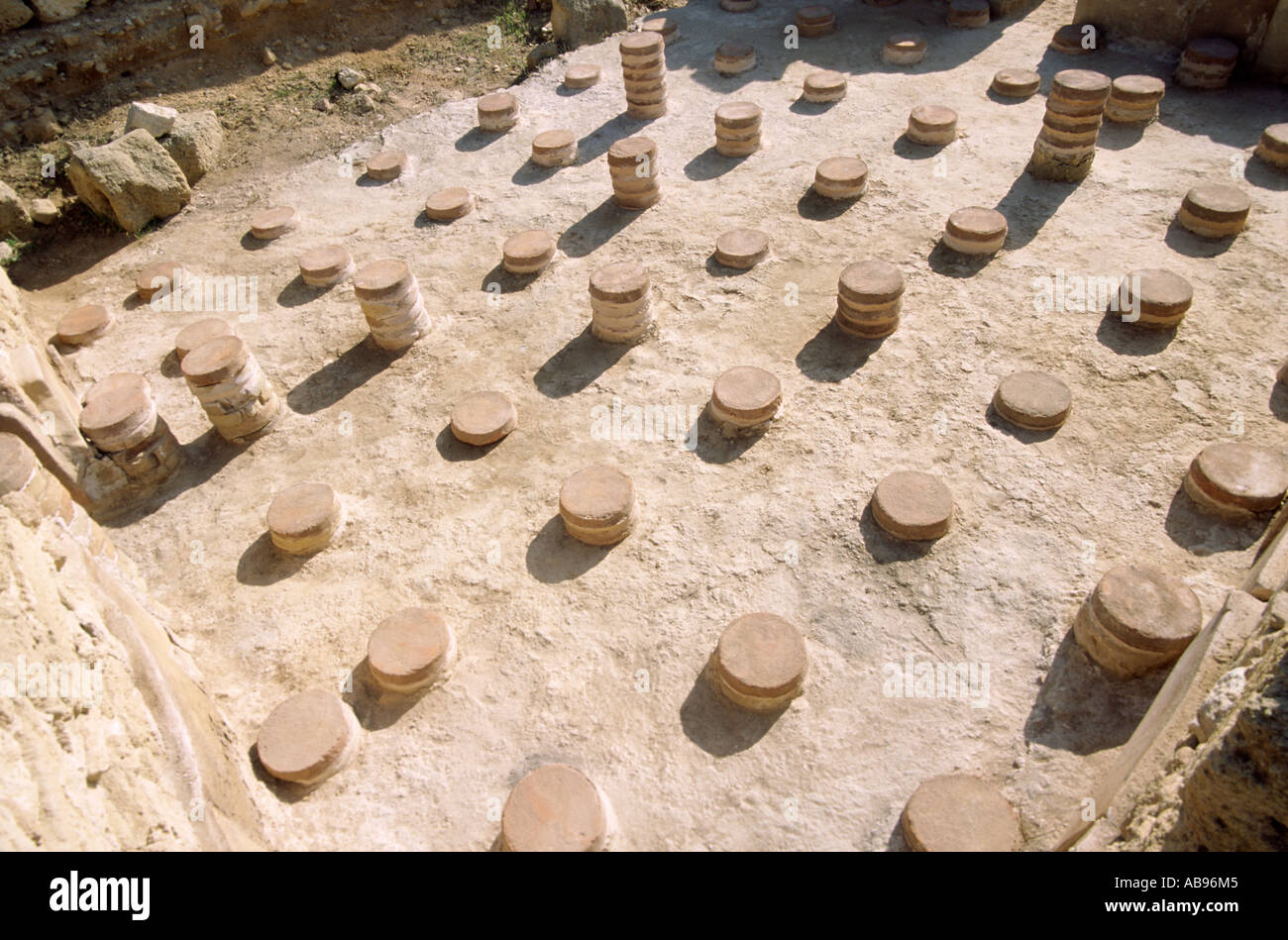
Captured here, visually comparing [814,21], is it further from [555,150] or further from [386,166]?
[386,166]

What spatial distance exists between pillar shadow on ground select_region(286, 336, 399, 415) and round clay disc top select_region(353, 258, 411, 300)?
19.0 inches

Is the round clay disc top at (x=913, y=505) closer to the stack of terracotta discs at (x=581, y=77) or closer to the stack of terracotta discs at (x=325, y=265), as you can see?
the stack of terracotta discs at (x=325, y=265)

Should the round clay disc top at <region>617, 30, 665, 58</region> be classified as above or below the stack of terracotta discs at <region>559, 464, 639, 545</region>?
above

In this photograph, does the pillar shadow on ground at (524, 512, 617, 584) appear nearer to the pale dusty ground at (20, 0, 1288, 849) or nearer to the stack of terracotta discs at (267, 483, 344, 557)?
the pale dusty ground at (20, 0, 1288, 849)

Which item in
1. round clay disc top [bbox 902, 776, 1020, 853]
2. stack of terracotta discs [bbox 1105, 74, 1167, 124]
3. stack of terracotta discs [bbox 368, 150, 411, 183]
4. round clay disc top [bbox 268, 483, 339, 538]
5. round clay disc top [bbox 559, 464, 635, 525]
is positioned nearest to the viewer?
round clay disc top [bbox 902, 776, 1020, 853]

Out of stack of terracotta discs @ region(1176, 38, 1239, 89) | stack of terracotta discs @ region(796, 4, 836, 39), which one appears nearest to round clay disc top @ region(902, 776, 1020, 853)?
stack of terracotta discs @ region(1176, 38, 1239, 89)

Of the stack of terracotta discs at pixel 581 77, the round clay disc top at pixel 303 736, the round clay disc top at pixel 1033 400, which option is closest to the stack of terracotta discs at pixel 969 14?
the stack of terracotta discs at pixel 581 77

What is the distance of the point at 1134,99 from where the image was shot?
7.20 meters

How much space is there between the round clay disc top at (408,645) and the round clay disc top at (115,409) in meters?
2.40

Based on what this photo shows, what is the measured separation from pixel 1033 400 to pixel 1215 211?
105 inches

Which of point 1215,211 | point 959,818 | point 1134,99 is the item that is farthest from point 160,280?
point 1134,99

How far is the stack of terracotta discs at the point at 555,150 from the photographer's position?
787 centimetres

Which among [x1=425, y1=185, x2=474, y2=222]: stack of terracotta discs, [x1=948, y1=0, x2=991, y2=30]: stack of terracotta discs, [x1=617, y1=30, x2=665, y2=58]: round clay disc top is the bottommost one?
[x1=425, y1=185, x2=474, y2=222]: stack of terracotta discs

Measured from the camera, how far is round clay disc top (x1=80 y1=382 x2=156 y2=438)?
4.96 metres
